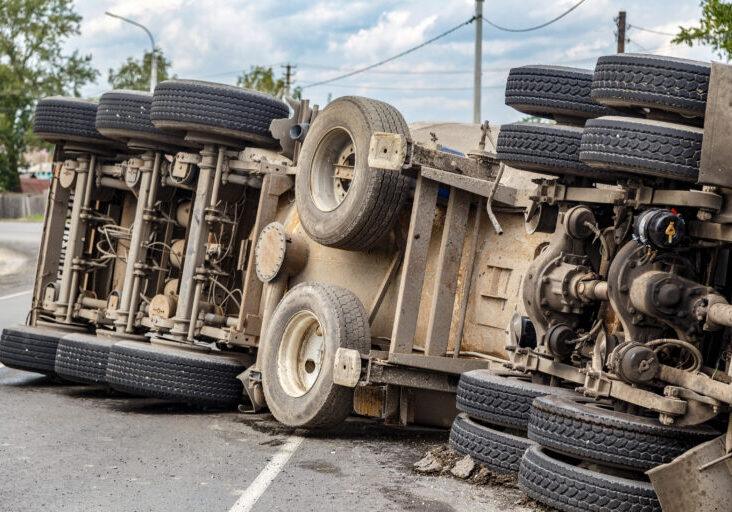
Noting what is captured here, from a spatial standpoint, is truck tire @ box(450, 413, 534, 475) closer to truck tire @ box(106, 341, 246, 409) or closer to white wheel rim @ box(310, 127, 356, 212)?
white wheel rim @ box(310, 127, 356, 212)

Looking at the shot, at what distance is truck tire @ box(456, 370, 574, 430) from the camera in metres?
7.04

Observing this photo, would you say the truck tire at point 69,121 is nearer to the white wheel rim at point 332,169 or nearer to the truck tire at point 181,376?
the truck tire at point 181,376

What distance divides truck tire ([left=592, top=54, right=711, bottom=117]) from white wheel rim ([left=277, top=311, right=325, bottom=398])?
348 centimetres

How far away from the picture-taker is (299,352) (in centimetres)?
912

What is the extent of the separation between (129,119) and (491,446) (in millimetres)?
5523

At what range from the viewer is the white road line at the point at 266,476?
20.2ft

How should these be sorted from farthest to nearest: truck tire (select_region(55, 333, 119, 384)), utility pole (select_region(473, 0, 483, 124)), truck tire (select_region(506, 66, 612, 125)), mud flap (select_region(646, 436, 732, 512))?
1. utility pole (select_region(473, 0, 483, 124))
2. truck tire (select_region(55, 333, 119, 384))
3. truck tire (select_region(506, 66, 612, 125))
4. mud flap (select_region(646, 436, 732, 512))

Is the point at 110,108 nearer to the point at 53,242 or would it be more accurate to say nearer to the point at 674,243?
the point at 53,242

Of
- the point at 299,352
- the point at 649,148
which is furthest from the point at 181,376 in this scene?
the point at 649,148

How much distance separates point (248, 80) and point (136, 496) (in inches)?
1735

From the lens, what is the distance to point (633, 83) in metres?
6.18

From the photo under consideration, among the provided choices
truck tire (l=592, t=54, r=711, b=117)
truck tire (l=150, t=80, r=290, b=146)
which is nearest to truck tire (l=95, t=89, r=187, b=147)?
truck tire (l=150, t=80, r=290, b=146)

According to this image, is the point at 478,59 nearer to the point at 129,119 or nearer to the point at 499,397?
the point at 129,119

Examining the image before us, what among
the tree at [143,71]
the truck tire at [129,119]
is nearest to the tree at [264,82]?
the tree at [143,71]
